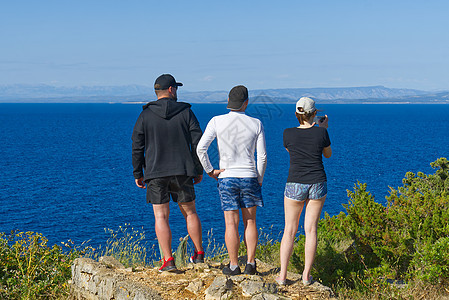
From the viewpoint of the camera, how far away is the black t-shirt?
16.8ft

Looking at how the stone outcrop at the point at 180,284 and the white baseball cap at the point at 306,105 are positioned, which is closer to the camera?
the stone outcrop at the point at 180,284

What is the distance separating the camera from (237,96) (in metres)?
5.34

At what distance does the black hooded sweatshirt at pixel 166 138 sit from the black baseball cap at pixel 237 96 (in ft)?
1.81

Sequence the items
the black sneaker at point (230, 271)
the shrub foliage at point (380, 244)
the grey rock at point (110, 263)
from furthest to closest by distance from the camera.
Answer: the shrub foliage at point (380, 244)
the grey rock at point (110, 263)
the black sneaker at point (230, 271)

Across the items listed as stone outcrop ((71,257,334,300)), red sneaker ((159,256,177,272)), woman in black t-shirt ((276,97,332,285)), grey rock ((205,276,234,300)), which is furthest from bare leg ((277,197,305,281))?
red sneaker ((159,256,177,272))

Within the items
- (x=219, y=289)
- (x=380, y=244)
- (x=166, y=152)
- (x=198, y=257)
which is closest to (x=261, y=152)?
(x=166, y=152)

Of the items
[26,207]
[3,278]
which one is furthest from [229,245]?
[26,207]

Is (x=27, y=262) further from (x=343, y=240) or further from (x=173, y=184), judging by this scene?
(x=343, y=240)

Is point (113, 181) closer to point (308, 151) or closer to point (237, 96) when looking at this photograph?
point (237, 96)

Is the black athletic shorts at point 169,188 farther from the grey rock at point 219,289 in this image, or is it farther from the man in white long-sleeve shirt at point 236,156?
the grey rock at point 219,289

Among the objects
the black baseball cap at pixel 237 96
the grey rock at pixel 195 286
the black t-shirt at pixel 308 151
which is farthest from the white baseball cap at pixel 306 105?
the grey rock at pixel 195 286

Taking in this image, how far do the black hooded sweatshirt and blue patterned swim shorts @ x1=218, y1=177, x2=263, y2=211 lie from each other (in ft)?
1.57

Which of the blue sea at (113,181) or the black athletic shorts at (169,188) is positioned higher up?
the black athletic shorts at (169,188)

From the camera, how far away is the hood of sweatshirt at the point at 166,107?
5543 mm
